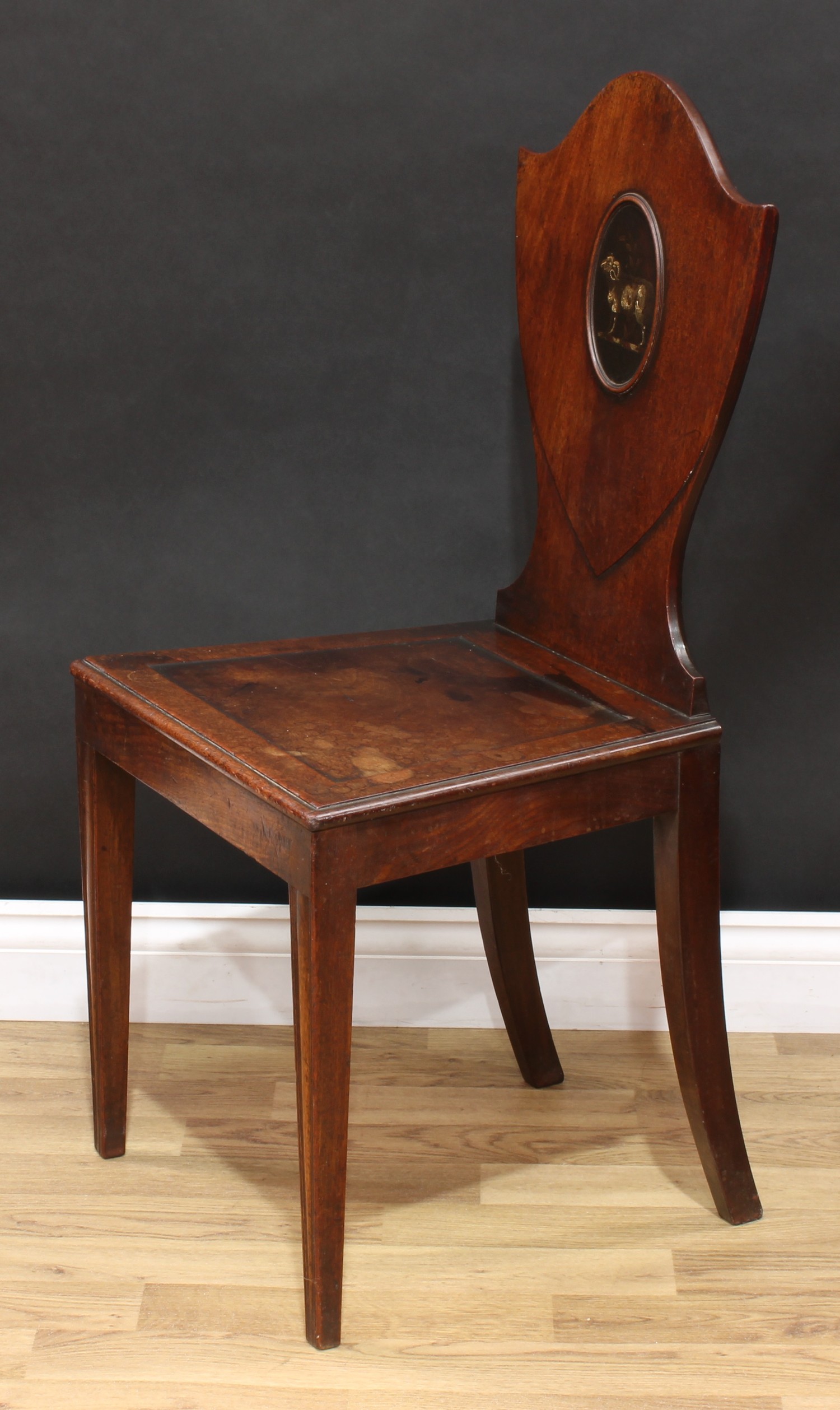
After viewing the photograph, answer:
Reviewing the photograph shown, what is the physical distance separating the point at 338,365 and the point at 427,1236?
0.96m

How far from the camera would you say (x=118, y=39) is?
1.45 metres

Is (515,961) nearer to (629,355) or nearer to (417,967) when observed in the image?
(417,967)

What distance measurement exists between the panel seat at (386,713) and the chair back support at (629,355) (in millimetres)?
57

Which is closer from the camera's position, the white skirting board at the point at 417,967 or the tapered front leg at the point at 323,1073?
the tapered front leg at the point at 323,1073

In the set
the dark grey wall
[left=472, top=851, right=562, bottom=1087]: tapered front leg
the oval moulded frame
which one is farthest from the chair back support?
[left=472, top=851, right=562, bottom=1087]: tapered front leg

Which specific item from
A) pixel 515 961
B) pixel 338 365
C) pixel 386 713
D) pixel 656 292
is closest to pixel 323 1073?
pixel 386 713

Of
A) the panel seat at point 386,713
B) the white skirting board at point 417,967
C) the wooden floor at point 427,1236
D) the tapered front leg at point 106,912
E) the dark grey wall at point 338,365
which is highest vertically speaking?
the dark grey wall at point 338,365

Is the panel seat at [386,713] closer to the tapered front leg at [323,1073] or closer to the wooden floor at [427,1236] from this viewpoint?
the tapered front leg at [323,1073]

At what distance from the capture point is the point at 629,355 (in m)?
1.23

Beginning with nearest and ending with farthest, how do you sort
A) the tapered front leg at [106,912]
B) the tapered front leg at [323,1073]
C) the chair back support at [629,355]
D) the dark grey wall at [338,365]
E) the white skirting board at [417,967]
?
the tapered front leg at [323,1073]
the chair back support at [629,355]
the tapered front leg at [106,912]
the dark grey wall at [338,365]
the white skirting board at [417,967]

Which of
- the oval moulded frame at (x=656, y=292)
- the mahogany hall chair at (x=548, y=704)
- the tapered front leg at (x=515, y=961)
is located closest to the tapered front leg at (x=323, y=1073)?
the mahogany hall chair at (x=548, y=704)

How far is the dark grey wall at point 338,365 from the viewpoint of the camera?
145 cm

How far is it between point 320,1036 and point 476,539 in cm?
73

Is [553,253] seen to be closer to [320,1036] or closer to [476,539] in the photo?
[476,539]
